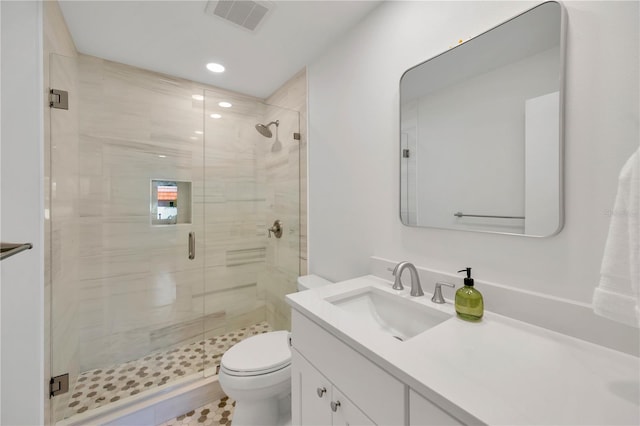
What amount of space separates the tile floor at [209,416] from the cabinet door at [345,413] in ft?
3.69

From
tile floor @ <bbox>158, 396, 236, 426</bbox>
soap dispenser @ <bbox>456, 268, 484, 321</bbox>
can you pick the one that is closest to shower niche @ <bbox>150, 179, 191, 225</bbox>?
tile floor @ <bbox>158, 396, 236, 426</bbox>

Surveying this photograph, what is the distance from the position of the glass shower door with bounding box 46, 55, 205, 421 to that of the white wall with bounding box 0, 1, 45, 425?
1.17ft

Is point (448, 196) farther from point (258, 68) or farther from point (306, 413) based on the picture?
point (258, 68)

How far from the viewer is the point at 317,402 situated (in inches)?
35.4

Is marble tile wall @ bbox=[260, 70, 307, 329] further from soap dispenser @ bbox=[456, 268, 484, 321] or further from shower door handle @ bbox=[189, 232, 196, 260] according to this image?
soap dispenser @ bbox=[456, 268, 484, 321]

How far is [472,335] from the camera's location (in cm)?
76

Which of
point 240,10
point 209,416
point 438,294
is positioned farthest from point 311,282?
point 240,10

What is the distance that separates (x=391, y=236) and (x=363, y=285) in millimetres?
286

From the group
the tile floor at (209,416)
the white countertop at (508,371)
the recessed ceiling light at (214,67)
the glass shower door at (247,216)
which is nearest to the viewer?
the white countertop at (508,371)

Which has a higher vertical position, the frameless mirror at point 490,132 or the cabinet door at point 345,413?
the frameless mirror at point 490,132

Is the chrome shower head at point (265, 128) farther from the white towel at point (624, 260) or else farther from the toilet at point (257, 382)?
the white towel at point (624, 260)

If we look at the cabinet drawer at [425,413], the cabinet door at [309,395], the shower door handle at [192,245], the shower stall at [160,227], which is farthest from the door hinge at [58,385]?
the cabinet drawer at [425,413]

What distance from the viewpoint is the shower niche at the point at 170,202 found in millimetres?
1962

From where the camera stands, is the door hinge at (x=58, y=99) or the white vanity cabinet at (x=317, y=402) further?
the door hinge at (x=58, y=99)
